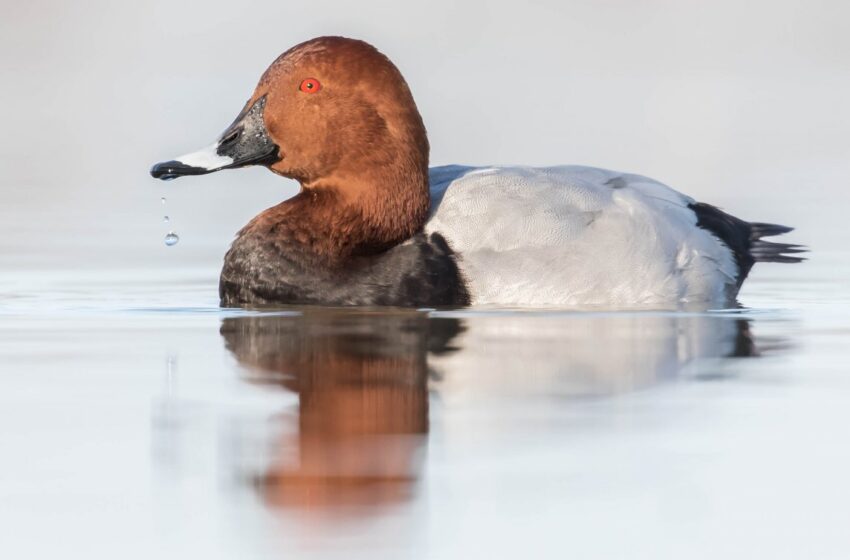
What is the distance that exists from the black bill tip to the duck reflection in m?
0.80

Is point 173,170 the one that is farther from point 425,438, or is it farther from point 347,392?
point 425,438

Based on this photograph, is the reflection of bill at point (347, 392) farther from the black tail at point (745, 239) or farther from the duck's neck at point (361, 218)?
the black tail at point (745, 239)

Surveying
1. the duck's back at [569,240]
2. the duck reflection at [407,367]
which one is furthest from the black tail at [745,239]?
the duck reflection at [407,367]

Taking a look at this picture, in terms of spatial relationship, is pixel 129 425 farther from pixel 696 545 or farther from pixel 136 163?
pixel 136 163

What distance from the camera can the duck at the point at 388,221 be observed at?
253 inches

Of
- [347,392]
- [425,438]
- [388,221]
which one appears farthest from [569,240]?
[425,438]

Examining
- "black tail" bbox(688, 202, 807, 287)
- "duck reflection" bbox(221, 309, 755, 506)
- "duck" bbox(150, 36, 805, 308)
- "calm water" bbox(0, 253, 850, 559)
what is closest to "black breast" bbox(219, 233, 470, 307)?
"duck" bbox(150, 36, 805, 308)

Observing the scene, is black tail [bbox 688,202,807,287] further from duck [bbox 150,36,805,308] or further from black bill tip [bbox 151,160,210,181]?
black bill tip [bbox 151,160,210,181]

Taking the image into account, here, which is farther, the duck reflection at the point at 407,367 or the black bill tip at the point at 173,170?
the black bill tip at the point at 173,170

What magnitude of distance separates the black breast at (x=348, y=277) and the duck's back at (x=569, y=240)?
3.4 inches

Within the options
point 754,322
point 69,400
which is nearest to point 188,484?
point 69,400

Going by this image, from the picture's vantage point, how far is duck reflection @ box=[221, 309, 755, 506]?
142 inches

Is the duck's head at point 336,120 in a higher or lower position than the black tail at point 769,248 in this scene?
higher

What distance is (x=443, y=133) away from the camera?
40.8 feet
